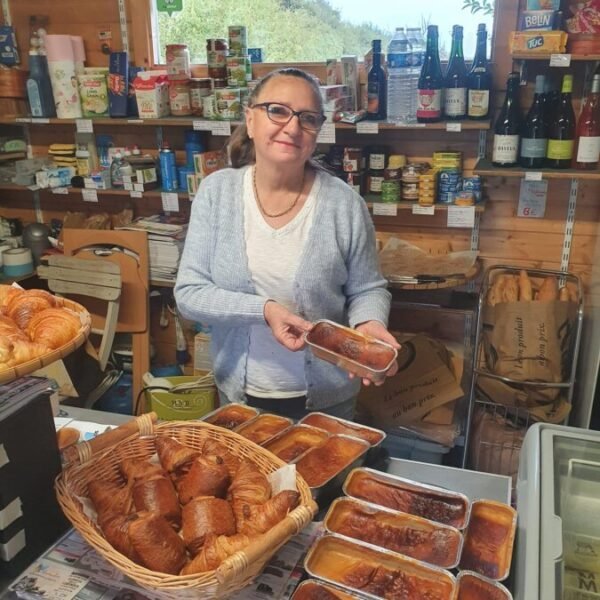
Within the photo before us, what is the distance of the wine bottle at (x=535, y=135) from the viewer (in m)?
2.39

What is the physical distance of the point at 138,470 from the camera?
3.56ft

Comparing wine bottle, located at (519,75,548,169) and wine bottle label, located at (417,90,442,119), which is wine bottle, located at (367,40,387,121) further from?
wine bottle, located at (519,75,548,169)

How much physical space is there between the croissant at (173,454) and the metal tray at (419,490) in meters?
0.32

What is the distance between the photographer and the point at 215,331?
1790 mm

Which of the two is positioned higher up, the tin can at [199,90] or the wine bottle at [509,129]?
the tin can at [199,90]

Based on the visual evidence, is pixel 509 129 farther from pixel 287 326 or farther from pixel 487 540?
pixel 487 540

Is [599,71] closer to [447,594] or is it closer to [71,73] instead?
[447,594]

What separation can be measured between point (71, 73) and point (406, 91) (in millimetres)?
1710

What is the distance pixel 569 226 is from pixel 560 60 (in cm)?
77

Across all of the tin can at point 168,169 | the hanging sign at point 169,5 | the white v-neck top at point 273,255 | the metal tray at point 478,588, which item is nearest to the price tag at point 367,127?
the white v-neck top at point 273,255

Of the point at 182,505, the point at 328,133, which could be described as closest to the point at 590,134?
the point at 328,133

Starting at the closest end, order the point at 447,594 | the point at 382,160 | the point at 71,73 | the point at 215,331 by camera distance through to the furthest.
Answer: the point at 447,594
the point at 215,331
the point at 382,160
the point at 71,73

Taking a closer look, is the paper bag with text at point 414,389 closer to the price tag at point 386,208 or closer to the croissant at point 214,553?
the price tag at point 386,208

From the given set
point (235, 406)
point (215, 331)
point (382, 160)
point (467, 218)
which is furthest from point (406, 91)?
point (235, 406)
